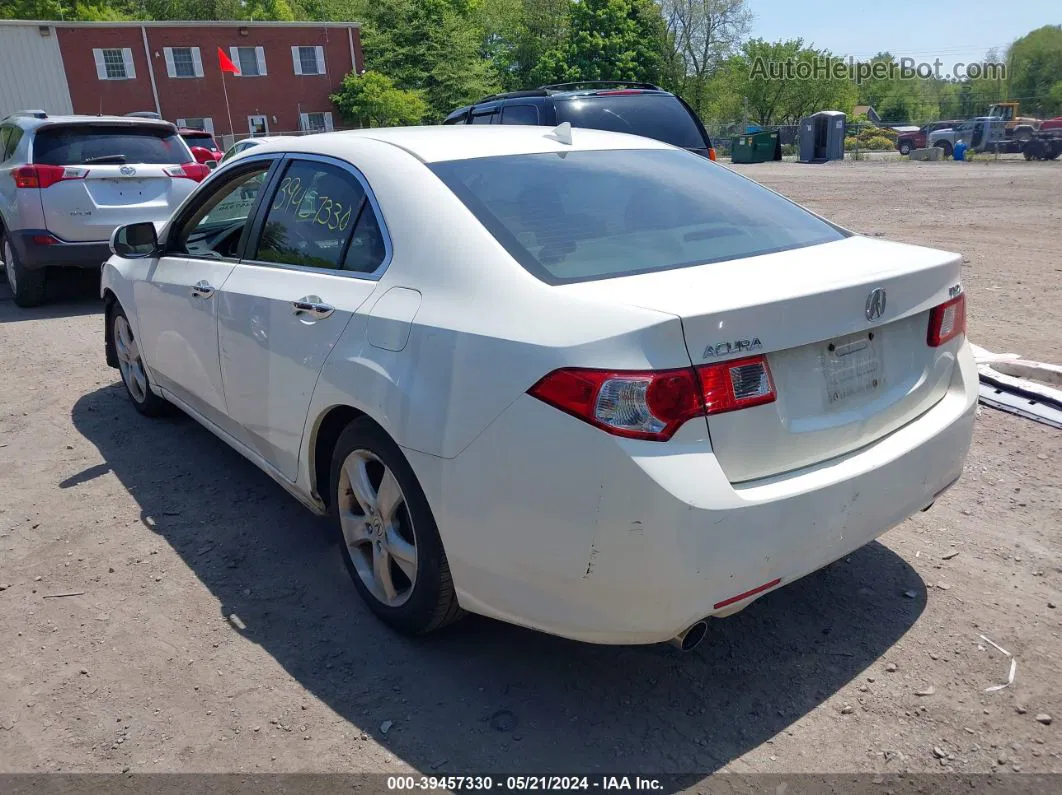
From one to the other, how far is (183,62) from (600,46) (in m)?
31.4

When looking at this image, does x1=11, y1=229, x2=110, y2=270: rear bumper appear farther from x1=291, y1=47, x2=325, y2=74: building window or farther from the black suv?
x1=291, y1=47, x2=325, y2=74: building window

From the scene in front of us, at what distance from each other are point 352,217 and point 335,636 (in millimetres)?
1549

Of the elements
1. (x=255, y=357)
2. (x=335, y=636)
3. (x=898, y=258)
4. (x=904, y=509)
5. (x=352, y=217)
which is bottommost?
(x=335, y=636)

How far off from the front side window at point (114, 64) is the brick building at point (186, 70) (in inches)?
1.8

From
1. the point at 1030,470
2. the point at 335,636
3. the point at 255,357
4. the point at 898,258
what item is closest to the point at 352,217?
the point at 255,357

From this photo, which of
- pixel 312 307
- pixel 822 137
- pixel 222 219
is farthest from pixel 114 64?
pixel 312 307

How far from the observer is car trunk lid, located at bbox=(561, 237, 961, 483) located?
7.42ft

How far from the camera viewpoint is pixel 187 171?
9.11m

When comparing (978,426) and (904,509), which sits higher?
(904,509)

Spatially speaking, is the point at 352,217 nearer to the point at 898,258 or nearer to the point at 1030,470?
the point at 898,258

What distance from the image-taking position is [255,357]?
3514 mm

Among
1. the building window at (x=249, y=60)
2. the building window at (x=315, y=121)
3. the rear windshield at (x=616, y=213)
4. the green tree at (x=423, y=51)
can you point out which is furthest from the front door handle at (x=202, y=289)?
the green tree at (x=423, y=51)

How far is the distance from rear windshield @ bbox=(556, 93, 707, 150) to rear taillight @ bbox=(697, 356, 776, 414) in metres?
6.66

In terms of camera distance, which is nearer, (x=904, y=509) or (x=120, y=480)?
(x=904, y=509)
